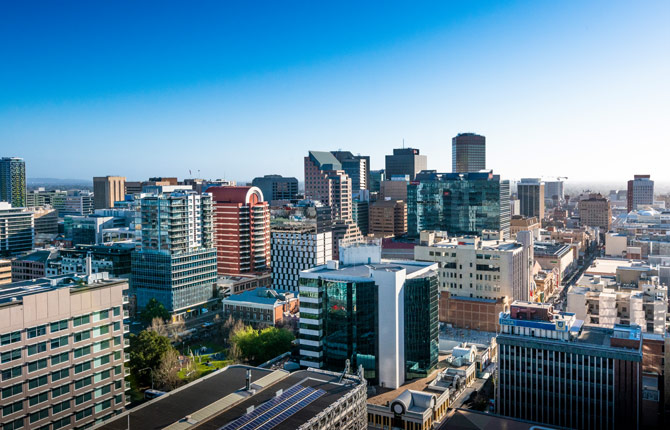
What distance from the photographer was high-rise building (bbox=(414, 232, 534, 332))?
2953 inches

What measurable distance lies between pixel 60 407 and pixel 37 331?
480 cm

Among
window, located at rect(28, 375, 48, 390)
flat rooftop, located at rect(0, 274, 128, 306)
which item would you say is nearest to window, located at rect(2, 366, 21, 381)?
window, located at rect(28, 375, 48, 390)

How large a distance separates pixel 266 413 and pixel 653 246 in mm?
116157

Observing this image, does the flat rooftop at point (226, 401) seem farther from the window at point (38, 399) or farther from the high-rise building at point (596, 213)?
the high-rise building at point (596, 213)

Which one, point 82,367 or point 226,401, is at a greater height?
point 82,367

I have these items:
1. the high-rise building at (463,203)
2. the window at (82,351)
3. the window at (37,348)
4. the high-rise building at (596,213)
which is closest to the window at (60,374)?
the window at (82,351)

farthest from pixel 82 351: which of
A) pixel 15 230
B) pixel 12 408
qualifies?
pixel 15 230

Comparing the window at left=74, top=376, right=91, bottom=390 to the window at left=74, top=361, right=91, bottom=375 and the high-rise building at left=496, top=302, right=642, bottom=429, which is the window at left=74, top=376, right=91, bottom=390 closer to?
the window at left=74, top=361, right=91, bottom=375

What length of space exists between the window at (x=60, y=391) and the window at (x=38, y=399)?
38cm

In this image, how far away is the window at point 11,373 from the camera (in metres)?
31.0

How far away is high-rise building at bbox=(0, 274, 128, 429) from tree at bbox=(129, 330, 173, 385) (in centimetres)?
1651

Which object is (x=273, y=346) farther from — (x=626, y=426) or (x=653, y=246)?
(x=653, y=246)

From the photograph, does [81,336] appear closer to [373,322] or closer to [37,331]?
[37,331]

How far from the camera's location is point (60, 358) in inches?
1331
